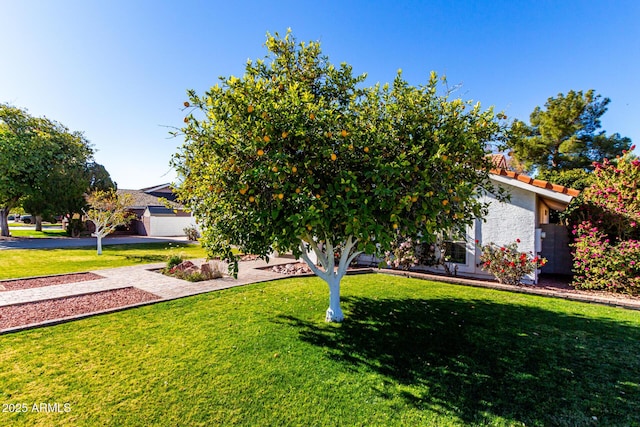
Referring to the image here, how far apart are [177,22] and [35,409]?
1089 centimetres

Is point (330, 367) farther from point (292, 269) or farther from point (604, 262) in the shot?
point (604, 262)

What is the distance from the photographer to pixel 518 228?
33.3ft

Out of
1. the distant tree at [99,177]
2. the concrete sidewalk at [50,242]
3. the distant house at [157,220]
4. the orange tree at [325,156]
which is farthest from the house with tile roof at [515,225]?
the distant tree at [99,177]

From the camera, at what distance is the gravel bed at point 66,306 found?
21.1ft

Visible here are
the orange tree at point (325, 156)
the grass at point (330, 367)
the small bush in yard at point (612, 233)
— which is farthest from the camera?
the small bush in yard at point (612, 233)

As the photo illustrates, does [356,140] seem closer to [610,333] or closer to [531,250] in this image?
[610,333]

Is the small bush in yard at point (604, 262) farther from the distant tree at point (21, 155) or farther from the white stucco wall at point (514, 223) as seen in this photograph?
the distant tree at point (21, 155)

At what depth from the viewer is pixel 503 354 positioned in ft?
15.9

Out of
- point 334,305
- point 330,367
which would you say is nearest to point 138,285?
point 334,305

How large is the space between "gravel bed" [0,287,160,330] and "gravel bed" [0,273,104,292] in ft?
8.72

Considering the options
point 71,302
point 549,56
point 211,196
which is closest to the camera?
point 211,196

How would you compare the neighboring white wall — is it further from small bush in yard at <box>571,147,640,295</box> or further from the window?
small bush in yard at <box>571,147,640,295</box>

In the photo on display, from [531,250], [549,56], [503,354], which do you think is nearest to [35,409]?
[503,354]

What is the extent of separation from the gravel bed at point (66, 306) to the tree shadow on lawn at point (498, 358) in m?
5.01
